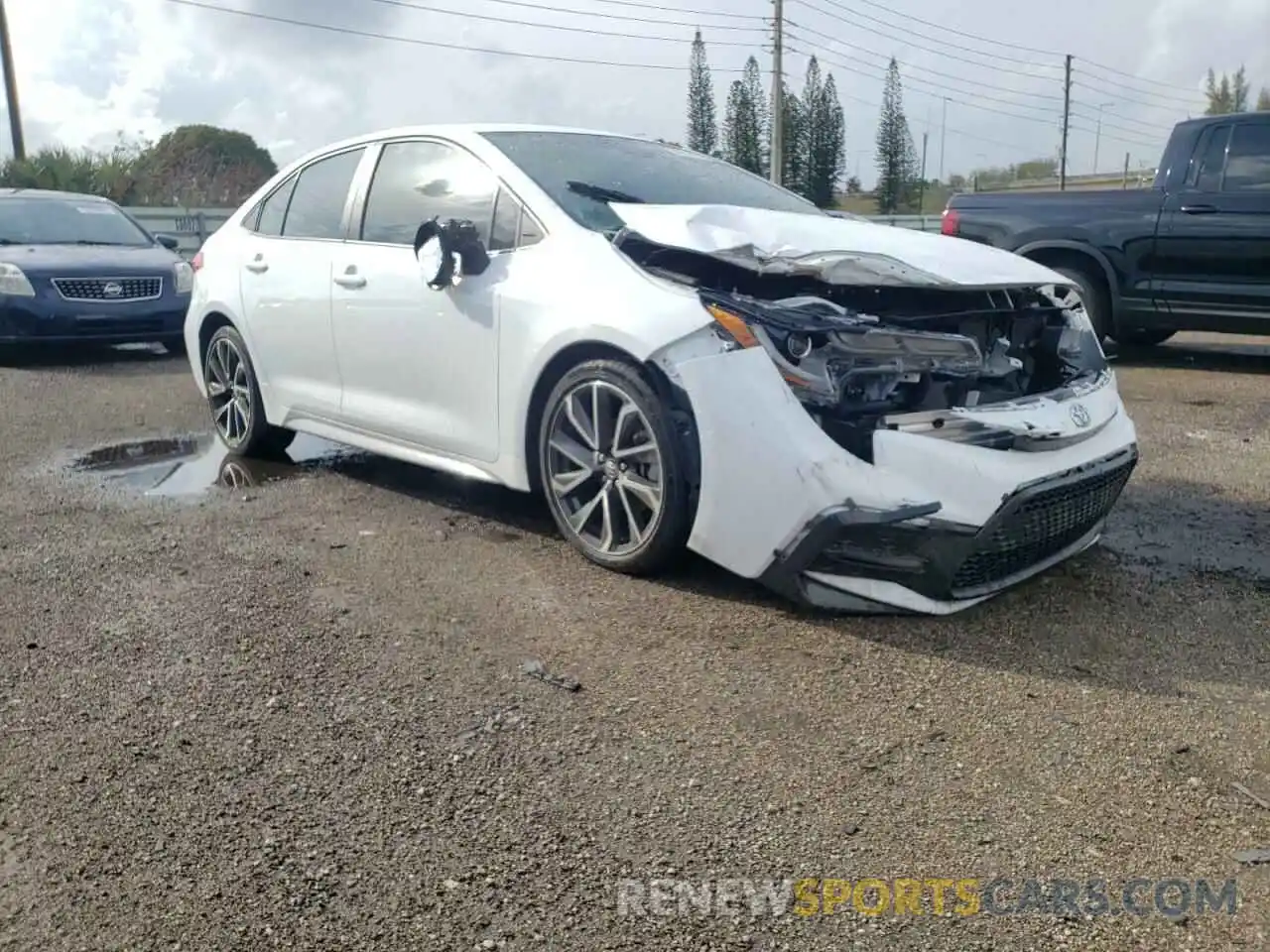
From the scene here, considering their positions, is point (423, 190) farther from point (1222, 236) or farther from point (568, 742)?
point (1222, 236)

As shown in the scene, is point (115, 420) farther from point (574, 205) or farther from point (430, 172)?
point (574, 205)

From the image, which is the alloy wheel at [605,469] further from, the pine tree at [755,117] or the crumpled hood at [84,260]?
the pine tree at [755,117]

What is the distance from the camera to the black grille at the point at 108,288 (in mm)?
9555

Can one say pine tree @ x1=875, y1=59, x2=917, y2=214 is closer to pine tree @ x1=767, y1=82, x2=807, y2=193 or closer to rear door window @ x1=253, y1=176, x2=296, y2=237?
pine tree @ x1=767, y1=82, x2=807, y2=193

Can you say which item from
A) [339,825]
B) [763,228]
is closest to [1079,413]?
[763,228]

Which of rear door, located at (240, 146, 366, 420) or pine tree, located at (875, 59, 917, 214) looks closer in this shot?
rear door, located at (240, 146, 366, 420)

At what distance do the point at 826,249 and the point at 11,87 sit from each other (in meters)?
28.8

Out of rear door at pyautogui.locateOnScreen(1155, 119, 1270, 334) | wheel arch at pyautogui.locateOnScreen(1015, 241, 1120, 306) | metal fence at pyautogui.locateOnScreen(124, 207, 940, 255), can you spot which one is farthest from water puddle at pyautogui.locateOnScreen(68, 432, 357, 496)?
metal fence at pyautogui.locateOnScreen(124, 207, 940, 255)

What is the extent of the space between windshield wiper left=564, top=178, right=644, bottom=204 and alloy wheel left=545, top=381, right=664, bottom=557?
83 cm

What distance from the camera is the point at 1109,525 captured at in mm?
4629

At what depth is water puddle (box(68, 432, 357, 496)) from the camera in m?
5.50

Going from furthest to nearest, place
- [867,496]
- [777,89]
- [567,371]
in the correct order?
[777,89] < [567,371] < [867,496]

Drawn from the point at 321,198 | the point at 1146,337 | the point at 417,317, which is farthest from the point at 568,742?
the point at 1146,337

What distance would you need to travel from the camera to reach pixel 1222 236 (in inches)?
325
